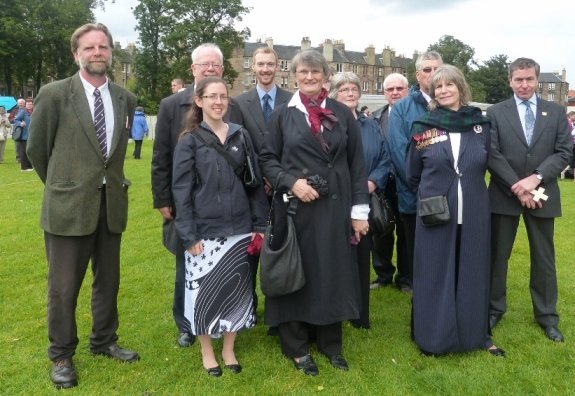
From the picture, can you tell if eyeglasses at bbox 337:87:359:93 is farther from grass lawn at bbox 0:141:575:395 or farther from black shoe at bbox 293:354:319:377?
black shoe at bbox 293:354:319:377

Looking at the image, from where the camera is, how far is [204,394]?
3.72 m

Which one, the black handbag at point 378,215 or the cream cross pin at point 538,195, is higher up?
the cream cross pin at point 538,195

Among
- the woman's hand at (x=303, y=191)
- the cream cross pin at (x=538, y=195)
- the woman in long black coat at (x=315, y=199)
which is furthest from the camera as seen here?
the cream cross pin at (x=538, y=195)

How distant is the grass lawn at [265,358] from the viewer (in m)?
3.83

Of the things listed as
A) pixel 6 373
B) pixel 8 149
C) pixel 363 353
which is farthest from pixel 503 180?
pixel 8 149

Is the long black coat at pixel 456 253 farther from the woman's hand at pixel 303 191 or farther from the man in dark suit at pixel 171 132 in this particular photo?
the man in dark suit at pixel 171 132

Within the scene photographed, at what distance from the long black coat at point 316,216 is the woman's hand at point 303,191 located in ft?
0.16

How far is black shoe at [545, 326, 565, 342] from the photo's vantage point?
4660 mm

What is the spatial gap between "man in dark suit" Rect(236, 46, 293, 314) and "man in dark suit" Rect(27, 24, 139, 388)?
1.08m

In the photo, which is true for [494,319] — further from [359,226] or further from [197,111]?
[197,111]

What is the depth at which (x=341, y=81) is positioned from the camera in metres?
4.95

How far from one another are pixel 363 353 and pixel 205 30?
5068cm

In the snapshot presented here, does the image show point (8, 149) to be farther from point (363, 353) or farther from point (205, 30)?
point (205, 30)

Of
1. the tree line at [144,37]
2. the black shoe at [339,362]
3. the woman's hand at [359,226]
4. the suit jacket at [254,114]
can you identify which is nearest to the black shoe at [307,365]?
the black shoe at [339,362]
